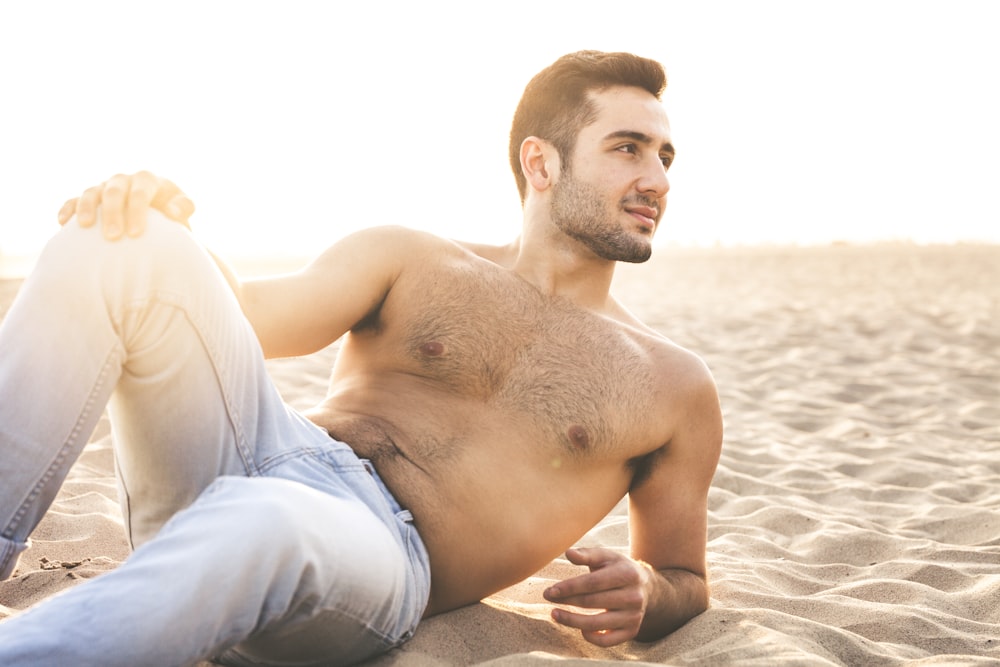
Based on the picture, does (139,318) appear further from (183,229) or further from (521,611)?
(521,611)

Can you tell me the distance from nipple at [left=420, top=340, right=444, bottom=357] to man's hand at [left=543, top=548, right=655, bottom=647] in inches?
26.1

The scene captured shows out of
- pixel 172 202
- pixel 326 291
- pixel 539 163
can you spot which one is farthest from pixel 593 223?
pixel 172 202

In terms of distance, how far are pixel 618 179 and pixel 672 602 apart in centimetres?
124

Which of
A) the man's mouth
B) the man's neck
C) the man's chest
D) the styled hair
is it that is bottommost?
the man's chest

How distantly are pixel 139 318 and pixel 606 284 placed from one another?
149 centimetres

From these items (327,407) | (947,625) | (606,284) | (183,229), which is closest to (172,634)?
(183,229)

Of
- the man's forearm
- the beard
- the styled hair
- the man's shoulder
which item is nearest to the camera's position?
the man's forearm

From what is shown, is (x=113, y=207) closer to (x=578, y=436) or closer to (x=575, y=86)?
(x=578, y=436)

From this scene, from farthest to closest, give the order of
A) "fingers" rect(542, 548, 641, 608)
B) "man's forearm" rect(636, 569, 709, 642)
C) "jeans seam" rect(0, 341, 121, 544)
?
"man's forearm" rect(636, 569, 709, 642), "fingers" rect(542, 548, 641, 608), "jeans seam" rect(0, 341, 121, 544)

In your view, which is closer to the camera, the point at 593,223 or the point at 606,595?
the point at 606,595

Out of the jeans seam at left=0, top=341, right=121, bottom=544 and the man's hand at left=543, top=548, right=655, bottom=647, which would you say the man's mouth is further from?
the jeans seam at left=0, top=341, right=121, bottom=544

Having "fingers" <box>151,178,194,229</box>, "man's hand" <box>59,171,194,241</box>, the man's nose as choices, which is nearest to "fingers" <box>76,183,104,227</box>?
"man's hand" <box>59,171,194,241</box>

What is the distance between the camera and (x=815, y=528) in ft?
10.7

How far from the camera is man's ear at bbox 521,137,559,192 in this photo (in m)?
2.89
